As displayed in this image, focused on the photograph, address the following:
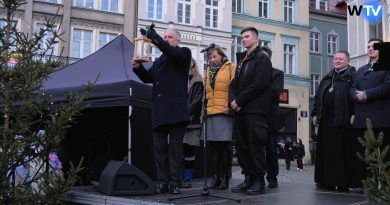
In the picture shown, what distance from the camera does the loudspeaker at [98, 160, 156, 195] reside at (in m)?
5.04

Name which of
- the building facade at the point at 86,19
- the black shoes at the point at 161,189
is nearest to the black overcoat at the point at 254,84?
the black shoes at the point at 161,189

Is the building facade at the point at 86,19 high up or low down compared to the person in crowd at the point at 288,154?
up

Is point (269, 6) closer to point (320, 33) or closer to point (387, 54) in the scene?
point (320, 33)

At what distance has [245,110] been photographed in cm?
516

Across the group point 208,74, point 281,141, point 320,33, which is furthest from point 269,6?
point 208,74

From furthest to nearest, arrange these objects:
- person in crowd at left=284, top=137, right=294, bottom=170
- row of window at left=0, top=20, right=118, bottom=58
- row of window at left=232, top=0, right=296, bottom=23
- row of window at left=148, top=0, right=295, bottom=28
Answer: row of window at left=232, top=0, right=296, bottom=23 → row of window at left=148, top=0, right=295, bottom=28 → row of window at left=0, top=20, right=118, bottom=58 → person in crowd at left=284, top=137, right=294, bottom=170

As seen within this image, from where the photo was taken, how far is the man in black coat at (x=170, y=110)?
5.20 metres

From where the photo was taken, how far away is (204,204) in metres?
4.39

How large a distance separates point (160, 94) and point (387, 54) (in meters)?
2.77

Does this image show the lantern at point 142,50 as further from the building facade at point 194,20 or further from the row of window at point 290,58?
the row of window at point 290,58

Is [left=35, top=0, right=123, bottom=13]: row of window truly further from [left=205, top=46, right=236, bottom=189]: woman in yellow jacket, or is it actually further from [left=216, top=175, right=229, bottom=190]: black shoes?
[left=216, top=175, right=229, bottom=190]: black shoes

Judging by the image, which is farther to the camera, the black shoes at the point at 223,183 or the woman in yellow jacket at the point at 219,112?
the black shoes at the point at 223,183

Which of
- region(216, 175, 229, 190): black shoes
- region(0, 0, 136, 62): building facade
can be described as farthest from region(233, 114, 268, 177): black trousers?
region(0, 0, 136, 62): building facade

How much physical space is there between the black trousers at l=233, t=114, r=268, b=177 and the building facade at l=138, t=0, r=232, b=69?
68.1 feet
